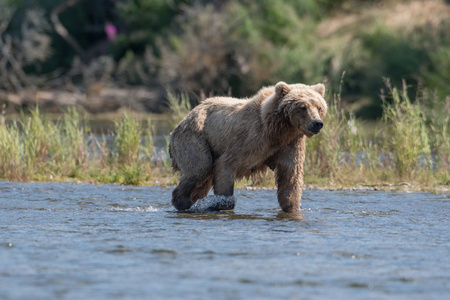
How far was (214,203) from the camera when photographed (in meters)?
9.34

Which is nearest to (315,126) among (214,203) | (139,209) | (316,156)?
(214,203)

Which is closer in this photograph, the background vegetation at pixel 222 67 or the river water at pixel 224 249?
the river water at pixel 224 249

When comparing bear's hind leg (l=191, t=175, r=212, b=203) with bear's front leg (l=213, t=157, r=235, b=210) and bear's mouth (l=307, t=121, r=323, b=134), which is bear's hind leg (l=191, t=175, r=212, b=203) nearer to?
bear's front leg (l=213, t=157, r=235, b=210)

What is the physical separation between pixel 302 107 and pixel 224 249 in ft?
6.49

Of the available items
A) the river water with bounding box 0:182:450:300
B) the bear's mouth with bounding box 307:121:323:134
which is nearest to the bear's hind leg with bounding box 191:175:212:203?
the river water with bounding box 0:182:450:300

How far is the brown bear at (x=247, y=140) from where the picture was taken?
347 inches

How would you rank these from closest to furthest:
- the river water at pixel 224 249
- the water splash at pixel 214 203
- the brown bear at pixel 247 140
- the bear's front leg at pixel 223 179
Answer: the river water at pixel 224 249 → the brown bear at pixel 247 140 → the bear's front leg at pixel 223 179 → the water splash at pixel 214 203

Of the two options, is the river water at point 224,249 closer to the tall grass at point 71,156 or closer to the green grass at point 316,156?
the green grass at point 316,156

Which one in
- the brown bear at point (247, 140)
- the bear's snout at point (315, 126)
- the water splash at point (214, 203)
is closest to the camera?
the bear's snout at point (315, 126)

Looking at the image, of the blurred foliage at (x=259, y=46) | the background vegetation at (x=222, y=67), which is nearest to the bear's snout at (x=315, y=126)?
the background vegetation at (x=222, y=67)

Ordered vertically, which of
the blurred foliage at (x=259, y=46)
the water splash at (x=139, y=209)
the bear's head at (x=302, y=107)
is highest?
the blurred foliage at (x=259, y=46)

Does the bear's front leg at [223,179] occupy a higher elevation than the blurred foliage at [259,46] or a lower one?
lower

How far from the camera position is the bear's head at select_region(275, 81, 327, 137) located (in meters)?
8.52

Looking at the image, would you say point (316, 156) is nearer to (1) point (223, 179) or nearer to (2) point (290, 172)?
(2) point (290, 172)
